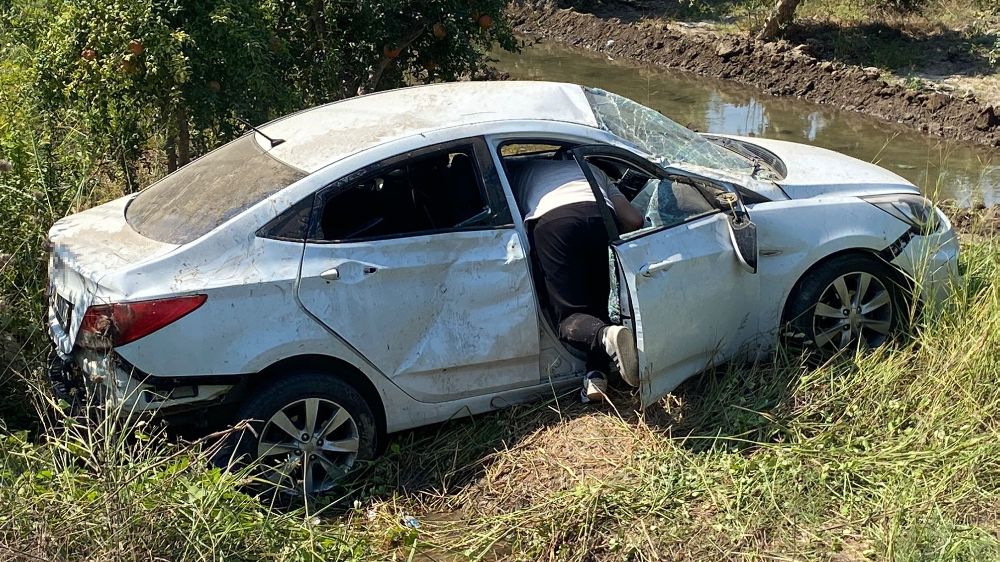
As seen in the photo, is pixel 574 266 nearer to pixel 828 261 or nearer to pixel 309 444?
pixel 828 261

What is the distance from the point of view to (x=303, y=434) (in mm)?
4477

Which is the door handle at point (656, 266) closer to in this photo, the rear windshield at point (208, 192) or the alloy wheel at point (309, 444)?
the alloy wheel at point (309, 444)

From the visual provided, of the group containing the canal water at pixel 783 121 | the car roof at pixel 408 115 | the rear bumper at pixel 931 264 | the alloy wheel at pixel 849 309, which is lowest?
the canal water at pixel 783 121

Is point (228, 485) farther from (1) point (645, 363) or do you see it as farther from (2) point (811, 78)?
(2) point (811, 78)

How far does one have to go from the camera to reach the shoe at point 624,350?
4594 mm

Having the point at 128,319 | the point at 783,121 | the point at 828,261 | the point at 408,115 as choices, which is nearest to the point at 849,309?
the point at 828,261

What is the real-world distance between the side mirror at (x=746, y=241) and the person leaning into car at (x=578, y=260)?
492 mm

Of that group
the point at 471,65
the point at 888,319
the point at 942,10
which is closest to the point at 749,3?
the point at 942,10

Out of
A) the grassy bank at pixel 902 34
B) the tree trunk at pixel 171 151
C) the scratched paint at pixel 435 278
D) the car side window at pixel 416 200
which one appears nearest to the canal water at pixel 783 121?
the grassy bank at pixel 902 34

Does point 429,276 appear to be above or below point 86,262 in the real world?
below

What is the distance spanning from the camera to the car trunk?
169 inches

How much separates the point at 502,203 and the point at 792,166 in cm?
184

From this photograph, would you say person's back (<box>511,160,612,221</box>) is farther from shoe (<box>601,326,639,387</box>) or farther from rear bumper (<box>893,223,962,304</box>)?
rear bumper (<box>893,223,962,304</box>)

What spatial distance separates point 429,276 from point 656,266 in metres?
1.06
